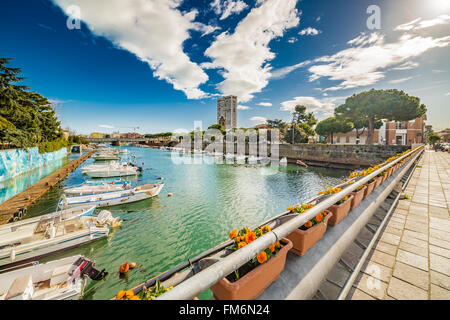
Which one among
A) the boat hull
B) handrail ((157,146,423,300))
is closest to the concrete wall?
handrail ((157,146,423,300))

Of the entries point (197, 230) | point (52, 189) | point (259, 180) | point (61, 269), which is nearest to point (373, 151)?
point (259, 180)

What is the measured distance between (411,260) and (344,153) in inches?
1429

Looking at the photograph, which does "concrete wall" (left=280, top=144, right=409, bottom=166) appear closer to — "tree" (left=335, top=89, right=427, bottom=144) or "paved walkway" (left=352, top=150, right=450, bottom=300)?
"tree" (left=335, top=89, right=427, bottom=144)

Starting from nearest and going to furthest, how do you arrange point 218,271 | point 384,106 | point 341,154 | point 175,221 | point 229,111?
point 218,271
point 175,221
point 384,106
point 341,154
point 229,111

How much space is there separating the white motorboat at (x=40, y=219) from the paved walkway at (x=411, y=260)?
12677 millimetres

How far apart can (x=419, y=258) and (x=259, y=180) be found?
2090 centimetres

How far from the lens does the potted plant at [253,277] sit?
1442mm

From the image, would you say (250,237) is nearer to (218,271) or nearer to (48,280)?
(218,271)

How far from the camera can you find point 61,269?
5910 mm

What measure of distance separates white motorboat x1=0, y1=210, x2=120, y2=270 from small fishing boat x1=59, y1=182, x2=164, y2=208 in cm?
435

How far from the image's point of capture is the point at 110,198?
45.9ft

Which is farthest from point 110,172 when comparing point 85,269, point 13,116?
point 85,269

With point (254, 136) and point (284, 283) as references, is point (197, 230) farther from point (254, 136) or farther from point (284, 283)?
point (254, 136)

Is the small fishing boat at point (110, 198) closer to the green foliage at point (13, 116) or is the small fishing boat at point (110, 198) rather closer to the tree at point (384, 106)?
the green foliage at point (13, 116)
